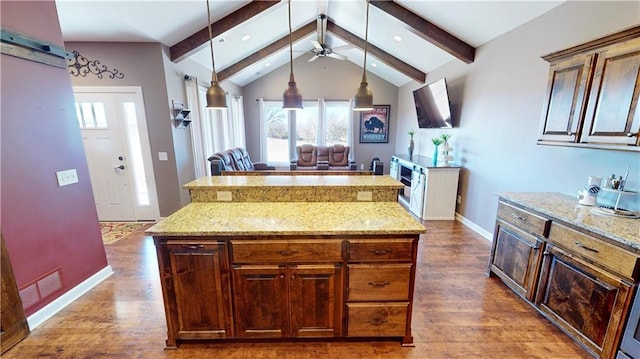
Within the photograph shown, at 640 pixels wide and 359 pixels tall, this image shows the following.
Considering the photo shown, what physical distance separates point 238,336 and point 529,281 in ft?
7.61

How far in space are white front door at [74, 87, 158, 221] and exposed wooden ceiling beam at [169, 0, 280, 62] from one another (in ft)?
2.70

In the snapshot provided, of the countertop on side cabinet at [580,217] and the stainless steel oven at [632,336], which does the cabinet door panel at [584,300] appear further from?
the countertop on side cabinet at [580,217]

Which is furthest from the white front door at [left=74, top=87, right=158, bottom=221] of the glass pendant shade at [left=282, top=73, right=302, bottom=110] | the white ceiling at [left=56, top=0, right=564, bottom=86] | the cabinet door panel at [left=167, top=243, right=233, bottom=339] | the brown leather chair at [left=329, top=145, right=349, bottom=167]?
the brown leather chair at [left=329, top=145, right=349, bottom=167]

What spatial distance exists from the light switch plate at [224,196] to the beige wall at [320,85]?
567 cm

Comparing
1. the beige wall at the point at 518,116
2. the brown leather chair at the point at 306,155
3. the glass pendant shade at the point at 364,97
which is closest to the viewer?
the beige wall at the point at 518,116

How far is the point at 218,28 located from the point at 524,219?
4387 mm

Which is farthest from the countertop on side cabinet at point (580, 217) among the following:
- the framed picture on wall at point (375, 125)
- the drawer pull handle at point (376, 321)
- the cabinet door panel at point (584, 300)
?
the framed picture on wall at point (375, 125)

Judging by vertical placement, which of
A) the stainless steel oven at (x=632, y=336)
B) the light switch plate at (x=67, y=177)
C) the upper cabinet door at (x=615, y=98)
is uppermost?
the upper cabinet door at (x=615, y=98)

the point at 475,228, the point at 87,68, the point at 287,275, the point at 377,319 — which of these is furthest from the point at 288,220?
the point at 87,68

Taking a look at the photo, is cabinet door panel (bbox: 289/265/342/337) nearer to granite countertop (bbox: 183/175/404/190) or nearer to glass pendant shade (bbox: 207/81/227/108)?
granite countertop (bbox: 183/175/404/190)

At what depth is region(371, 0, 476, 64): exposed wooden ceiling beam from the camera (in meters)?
3.65

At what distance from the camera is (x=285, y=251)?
162cm

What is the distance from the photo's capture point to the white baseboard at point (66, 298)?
201 centimetres

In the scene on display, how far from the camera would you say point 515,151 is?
3.10 meters
